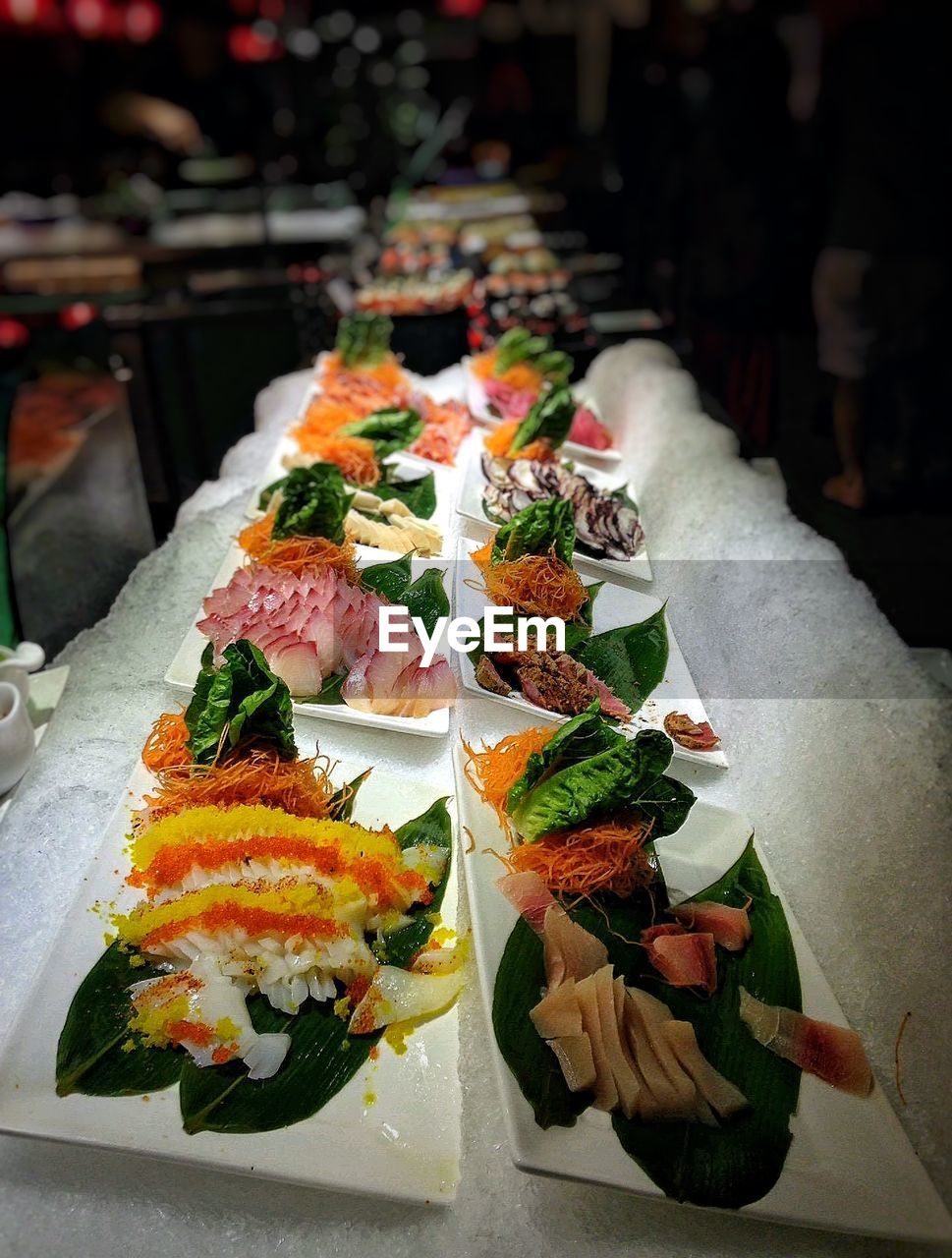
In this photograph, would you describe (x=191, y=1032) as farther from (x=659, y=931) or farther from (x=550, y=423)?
(x=550, y=423)

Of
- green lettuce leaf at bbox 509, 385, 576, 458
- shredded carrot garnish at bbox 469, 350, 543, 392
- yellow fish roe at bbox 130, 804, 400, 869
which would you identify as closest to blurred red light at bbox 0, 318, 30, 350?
shredded carrot garnish at bbox 469, 350, 543, 392

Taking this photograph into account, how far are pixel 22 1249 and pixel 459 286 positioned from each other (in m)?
4.15

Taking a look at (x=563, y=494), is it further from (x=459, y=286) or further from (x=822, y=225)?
(x=459, y=286)

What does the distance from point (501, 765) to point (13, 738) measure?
0.91 m

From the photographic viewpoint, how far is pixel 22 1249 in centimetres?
104

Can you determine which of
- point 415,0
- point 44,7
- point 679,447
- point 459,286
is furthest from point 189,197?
point 679,447

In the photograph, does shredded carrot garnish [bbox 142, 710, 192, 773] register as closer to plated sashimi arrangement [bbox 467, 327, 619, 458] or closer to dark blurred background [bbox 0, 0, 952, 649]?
dark blurred background [bbox 0, 0, 952, 649]

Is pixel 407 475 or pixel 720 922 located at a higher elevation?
pixel 407 475

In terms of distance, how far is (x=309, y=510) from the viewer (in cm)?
204

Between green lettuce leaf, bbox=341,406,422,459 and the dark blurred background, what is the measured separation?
2.00 ft

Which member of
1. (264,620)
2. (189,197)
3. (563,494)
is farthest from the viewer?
(189,197)

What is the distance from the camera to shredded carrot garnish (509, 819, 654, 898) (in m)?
1.34

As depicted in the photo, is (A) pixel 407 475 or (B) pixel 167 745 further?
(A) pixel 407 475

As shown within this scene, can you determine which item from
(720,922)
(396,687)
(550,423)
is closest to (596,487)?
(550,423)
